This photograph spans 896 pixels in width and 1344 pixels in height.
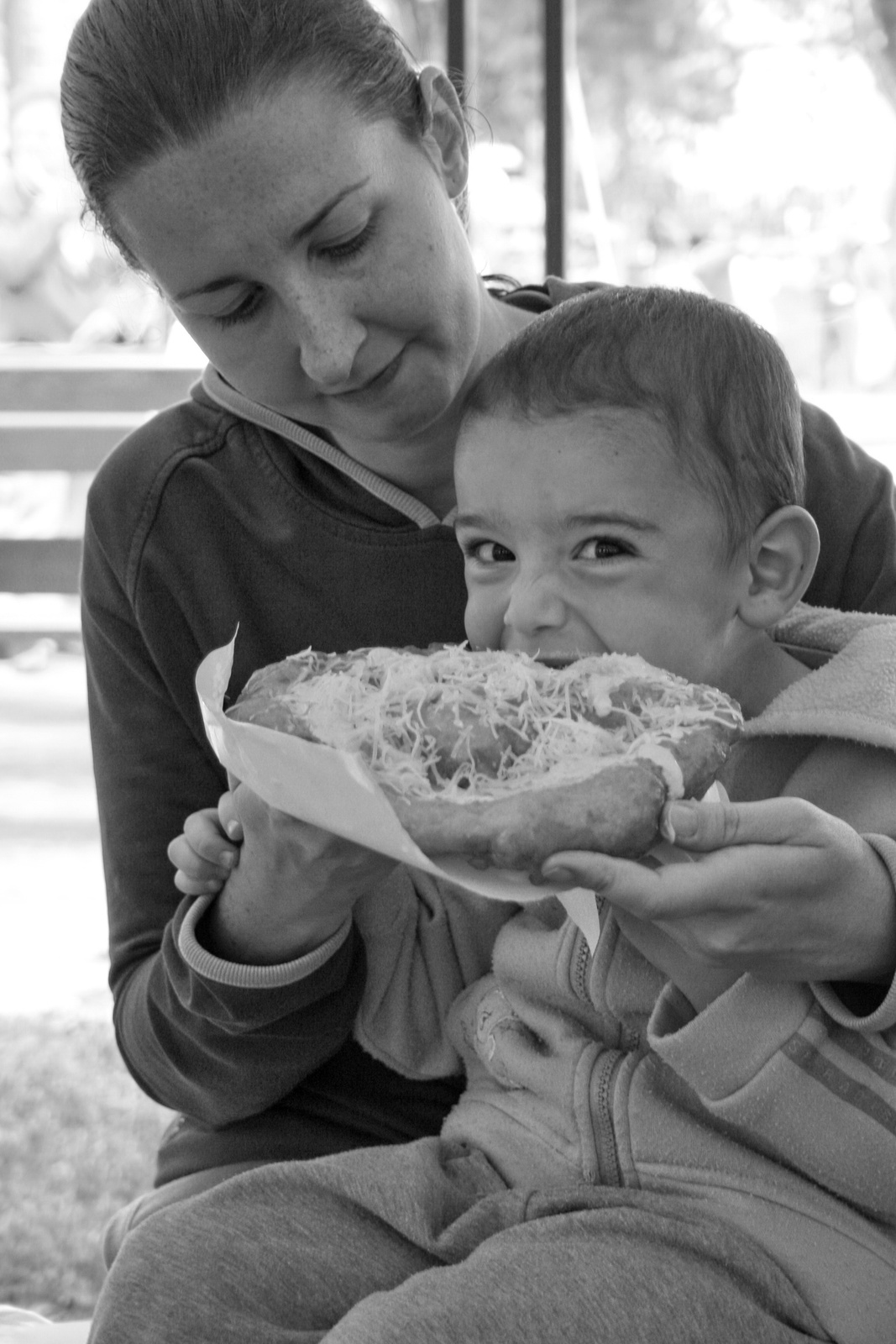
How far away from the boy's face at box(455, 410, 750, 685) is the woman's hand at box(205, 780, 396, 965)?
0.84 ft

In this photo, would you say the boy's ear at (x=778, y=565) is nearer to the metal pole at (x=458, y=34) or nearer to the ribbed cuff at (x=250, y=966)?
the ribbed cuff at (x=250, y=966)

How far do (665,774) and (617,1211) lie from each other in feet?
1.35

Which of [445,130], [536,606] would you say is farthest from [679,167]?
[536,606]

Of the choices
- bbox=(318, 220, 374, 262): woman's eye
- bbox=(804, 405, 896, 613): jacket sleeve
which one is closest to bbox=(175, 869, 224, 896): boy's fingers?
bbox=(318, 220, 374, 262): woman's eye

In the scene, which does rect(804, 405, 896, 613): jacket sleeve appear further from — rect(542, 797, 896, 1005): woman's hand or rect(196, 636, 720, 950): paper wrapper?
rect(196, 636, 720, 950): paper wrapper

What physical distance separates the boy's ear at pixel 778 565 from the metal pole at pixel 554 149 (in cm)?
251

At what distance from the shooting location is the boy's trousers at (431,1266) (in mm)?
1230

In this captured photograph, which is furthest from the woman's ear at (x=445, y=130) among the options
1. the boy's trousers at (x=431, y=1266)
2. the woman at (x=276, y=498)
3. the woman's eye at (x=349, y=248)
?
the boy's trousers at (x=431, y=1266)

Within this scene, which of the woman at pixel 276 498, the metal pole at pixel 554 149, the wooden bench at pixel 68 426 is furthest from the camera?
the wooden bench at pixel 68 426

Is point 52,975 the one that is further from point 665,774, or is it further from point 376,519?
point 665,774

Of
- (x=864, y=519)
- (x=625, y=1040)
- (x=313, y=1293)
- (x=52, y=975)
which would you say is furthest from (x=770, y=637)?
(x=52, y=975)

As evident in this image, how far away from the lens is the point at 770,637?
156cm

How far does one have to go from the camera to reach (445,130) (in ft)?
5.53

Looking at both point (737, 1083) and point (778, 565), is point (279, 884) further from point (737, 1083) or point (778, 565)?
point (778, 565)
